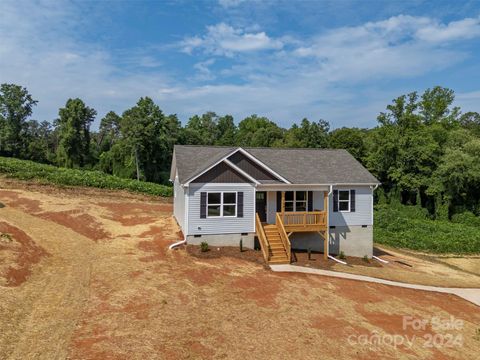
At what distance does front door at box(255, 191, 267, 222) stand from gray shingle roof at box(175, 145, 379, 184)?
1.79 meters

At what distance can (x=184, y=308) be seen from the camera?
11.0 metres

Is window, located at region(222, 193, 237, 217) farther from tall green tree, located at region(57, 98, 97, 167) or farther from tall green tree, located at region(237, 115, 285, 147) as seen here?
tall green tree, located at region(237, 115, 285, 147)

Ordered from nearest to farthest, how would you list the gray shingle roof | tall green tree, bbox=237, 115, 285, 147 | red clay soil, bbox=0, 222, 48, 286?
red clay soil, bbox=0, 222, 48, 286
the gray shingle roof
tall green tree, bbox=237, 115, 285, 147

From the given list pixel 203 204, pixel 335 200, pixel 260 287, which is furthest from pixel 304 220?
pixel 260 287

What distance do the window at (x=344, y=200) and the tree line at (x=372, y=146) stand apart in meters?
24.3

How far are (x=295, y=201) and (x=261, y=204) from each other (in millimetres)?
2203

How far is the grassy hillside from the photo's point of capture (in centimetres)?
3155

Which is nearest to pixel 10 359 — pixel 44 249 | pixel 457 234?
pixel 44 249

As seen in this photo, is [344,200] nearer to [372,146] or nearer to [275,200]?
[275,200]

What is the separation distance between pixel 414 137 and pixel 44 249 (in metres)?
42.8

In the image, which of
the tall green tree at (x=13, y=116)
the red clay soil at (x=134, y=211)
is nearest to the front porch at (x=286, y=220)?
the red clay soil at (x=134, y=211)

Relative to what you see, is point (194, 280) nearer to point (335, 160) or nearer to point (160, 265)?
point (160, 265)

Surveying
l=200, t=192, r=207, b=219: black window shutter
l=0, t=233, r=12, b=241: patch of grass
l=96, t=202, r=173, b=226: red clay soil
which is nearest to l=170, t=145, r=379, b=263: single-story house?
l=200, t=192, r=207, b=219: black window shutter

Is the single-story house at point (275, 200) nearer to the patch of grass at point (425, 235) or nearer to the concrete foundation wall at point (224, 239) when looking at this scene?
the concrete foundation wall at point (224, 239)
